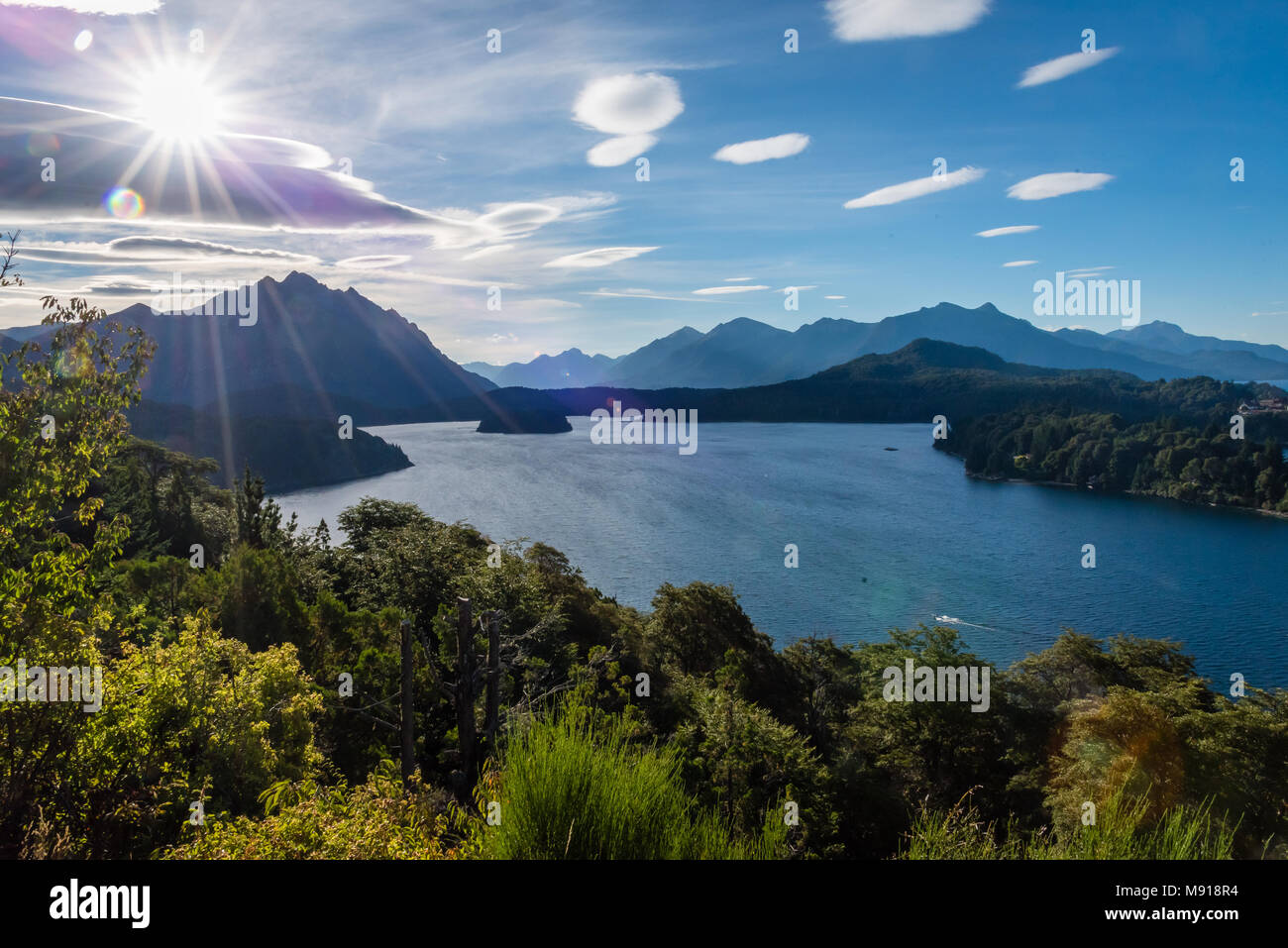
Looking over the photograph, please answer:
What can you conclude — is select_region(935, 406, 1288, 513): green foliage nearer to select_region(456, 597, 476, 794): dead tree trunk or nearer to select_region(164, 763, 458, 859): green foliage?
select_region(456, 597, 476, 794): dead tree trunk

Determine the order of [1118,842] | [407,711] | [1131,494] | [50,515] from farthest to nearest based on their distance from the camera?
[1131,494] → [407,711] → [50,515] → [1118,842]

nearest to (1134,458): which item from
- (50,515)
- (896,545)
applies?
(896,545)

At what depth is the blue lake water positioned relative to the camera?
6300cm

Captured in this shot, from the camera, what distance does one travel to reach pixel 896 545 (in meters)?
87.2

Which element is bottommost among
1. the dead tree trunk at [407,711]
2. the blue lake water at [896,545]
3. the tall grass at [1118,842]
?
the blue lake water at [896,545]

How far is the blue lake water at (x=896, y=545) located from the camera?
63000mm

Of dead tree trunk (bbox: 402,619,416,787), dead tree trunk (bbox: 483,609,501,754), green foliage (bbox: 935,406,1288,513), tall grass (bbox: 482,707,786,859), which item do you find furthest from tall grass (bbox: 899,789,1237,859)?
green foliage (bbox: 935,406,1288,513)

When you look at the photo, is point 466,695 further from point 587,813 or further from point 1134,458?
point 1134,458

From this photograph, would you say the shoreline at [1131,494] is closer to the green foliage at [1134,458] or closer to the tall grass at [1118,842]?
the green foliage at [1134,458]

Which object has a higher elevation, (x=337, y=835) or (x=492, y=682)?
(x=337, y=835)

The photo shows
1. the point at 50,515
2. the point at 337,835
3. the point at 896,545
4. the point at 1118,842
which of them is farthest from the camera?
the point at 896,545

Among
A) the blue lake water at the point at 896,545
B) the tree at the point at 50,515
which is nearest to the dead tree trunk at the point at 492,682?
the tree at the point at 50,515

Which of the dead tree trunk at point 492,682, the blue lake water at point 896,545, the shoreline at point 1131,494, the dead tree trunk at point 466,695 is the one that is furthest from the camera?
the shoreline at point 1131,494
